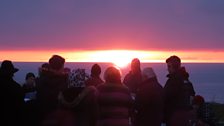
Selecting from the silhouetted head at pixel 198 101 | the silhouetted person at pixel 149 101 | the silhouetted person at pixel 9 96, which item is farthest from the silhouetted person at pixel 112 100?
the silhouetted head at pixel 198 101

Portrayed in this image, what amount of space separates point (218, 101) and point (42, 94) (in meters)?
18.5

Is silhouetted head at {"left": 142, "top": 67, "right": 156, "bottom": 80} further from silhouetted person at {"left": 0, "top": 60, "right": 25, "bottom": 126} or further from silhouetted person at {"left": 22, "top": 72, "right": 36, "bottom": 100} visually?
silhouetted person at {"left": 0, "top": 60, "right": 25, "bottom": 126}

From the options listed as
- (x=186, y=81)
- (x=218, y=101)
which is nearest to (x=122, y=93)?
(x=186, y=81)

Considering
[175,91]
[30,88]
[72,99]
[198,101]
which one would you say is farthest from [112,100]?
[198,101]

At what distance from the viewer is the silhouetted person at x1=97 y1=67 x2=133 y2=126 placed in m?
15.5

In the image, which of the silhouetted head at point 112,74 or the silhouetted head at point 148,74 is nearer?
the silhouetted head at point 112,74

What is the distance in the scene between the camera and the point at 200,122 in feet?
59.8

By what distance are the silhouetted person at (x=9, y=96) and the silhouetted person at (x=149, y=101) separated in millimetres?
2325

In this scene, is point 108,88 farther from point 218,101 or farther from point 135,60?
point 218,101

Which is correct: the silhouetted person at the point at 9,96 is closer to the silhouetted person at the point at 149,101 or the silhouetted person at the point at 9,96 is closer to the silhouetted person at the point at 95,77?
the silhouetted person at the point at 95,77

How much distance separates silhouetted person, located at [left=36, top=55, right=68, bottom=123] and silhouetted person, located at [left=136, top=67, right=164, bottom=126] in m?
1.70

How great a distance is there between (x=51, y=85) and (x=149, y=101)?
6.77 ft

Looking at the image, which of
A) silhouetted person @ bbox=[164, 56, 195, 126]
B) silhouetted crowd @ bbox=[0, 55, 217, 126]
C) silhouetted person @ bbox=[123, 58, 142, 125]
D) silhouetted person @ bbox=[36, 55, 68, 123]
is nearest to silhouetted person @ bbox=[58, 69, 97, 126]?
silhouetted crowd @ bbox=[0, 55, 217, 126]

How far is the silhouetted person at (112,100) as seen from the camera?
50.8 feet
